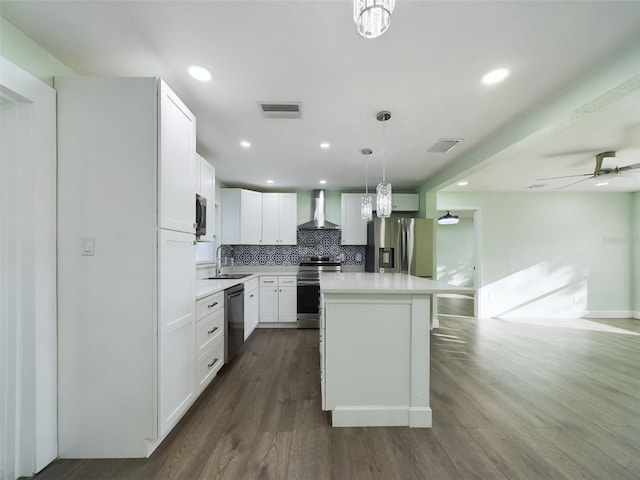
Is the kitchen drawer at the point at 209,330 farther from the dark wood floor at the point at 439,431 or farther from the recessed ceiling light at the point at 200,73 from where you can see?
the recessed ceiling light at the point at 200,73

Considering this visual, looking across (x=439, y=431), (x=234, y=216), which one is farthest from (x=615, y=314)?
(x=234, y=216)

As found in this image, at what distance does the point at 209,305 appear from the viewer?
2369 millimetres

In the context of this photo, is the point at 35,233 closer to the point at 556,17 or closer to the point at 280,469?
the point at 280,469

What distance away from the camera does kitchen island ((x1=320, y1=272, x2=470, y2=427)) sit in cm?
191

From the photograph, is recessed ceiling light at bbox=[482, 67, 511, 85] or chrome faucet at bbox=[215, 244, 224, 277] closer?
recessed ceiling light at bbox=[482, 67, 511, 85]

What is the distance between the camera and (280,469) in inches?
58.7

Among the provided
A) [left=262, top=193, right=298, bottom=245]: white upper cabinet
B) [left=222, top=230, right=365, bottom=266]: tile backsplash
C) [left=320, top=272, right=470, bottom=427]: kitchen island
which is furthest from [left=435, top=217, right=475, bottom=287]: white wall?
[left=320, top=272, right=470, bottom=427]: kitchen island

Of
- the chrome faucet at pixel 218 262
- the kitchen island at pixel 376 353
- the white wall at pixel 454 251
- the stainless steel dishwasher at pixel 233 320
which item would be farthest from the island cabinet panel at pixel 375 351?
the white wall at pixel 454 251

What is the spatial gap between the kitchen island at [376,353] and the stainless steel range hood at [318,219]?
2893mm

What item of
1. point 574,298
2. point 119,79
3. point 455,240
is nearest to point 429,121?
point 119,79

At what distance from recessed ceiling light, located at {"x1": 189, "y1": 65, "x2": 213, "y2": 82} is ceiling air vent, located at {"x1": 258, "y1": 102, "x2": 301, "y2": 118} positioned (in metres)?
0.44

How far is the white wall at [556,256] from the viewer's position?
509 centimetres

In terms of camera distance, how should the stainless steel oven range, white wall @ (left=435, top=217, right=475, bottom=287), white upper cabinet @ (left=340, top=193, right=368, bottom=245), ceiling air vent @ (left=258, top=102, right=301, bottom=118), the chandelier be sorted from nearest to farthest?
1. the chandelier
2. ceiling air vent @ (left=258, top=102, right=301, bottom=118)
3. the stainless steel oven range
4. white upper cabinet @ (left=340, top=193, right=368, bottom=245)
5. white wall @ (left=435, top=217, right=475, bottom=287)

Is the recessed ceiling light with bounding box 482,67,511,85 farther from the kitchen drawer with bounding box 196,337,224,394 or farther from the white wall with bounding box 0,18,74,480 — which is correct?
the kitchen drawer with bounding box 196,337,224,394
